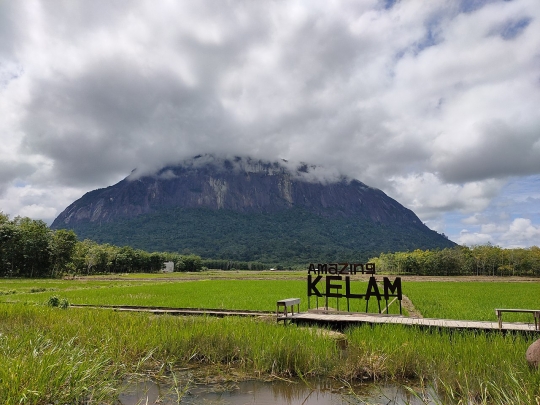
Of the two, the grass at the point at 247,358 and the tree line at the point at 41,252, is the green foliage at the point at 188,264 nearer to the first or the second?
the tree line at the point at 41,252

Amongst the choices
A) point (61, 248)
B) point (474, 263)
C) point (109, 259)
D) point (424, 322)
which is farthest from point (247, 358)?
point (474, 263)

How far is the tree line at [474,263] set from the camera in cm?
7806

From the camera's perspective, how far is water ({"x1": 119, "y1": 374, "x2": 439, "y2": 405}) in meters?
5.31

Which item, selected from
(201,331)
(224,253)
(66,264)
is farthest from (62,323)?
(224,253)

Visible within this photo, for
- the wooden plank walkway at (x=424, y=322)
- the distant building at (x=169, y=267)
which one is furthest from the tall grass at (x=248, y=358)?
the distant building at (x=169, y=267)

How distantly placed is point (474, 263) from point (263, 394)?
90.1 m

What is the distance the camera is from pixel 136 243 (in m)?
183

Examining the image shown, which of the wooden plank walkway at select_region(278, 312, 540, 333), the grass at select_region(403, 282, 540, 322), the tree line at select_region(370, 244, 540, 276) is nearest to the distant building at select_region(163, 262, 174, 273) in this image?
the tree line at select_region(370, 244, 540, 276)

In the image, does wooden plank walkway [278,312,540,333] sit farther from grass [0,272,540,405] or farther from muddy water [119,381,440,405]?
muddy water [119,381,440,405]

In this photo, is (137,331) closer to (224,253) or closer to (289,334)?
(289,334)

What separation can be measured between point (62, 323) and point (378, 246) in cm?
20266

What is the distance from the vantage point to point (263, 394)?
5.68 meters

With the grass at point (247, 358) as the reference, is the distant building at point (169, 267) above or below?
below

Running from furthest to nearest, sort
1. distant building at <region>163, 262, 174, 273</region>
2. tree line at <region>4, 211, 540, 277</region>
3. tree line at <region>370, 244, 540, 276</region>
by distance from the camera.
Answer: distant building at <region>163, 262, 174, 273</region>
tree line at <region>370, 244, 540, 276</region>
tree line at <region>4, 211, 540, 277</region>
